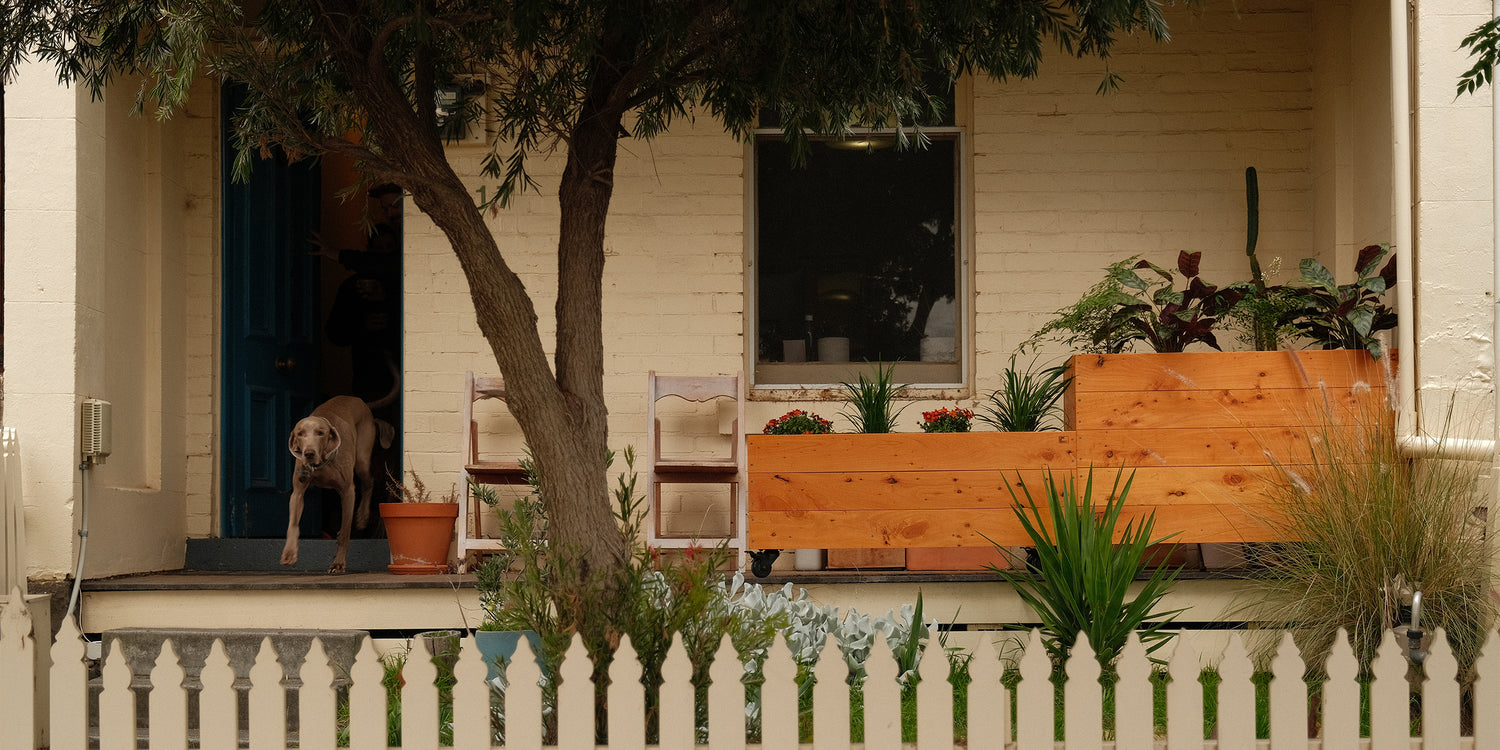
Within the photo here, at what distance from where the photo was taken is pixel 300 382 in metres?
7.22

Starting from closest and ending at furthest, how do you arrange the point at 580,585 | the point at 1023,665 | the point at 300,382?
1. the point at 1023,665
2. the point at 580,585
3. the point at 300,382

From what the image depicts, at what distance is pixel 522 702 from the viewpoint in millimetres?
2713

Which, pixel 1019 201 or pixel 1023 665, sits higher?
pixel 1019 201

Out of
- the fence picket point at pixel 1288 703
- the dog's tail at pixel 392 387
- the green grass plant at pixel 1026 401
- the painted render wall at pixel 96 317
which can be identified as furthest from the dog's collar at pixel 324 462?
the fence picket point at pixel 1288 703

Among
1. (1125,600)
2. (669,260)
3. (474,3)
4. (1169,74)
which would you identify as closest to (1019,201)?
(1169,74)

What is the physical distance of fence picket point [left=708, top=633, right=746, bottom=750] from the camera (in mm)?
2693

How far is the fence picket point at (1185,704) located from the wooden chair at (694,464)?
2.82 meters

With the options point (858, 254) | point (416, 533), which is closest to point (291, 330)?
point (416, 533)

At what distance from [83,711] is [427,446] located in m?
3.36

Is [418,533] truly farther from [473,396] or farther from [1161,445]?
[1161,445]

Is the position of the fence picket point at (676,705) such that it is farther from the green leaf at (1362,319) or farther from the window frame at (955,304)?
the window frame at (955,304)

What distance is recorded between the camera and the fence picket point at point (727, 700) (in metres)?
2.69

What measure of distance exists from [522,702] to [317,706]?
1.48 feet

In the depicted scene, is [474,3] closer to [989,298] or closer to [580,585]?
[580,585]
